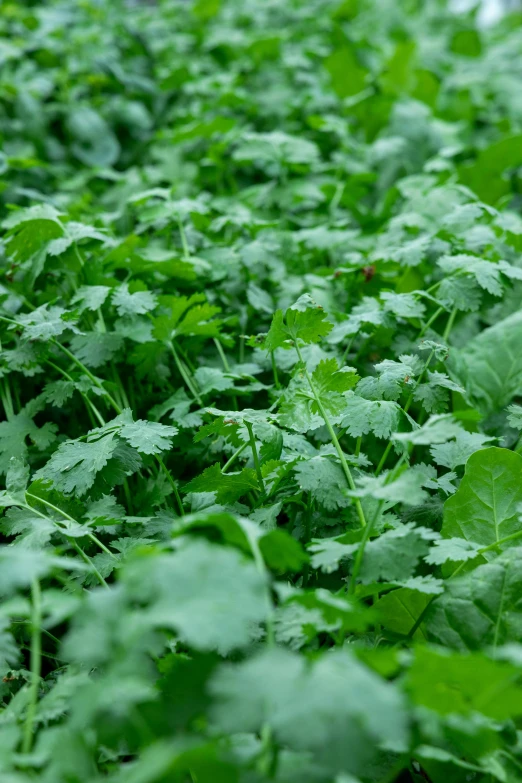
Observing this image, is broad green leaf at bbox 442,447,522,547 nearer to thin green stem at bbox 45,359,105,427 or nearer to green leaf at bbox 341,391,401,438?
green leaf at bbox 341,391,401,438

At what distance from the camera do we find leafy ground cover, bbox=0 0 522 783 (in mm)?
704

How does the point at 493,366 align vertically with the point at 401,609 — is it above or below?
above

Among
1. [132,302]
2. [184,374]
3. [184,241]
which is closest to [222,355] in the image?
[184,374]

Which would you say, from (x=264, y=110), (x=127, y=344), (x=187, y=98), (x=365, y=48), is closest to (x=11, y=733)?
(x=127, y=344)

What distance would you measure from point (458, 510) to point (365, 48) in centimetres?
278

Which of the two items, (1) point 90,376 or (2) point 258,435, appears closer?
(2) point 258,435

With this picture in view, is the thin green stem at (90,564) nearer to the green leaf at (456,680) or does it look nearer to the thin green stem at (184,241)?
the green leaf at (456,680)

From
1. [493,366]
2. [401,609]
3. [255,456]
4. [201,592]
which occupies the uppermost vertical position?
[201,592]

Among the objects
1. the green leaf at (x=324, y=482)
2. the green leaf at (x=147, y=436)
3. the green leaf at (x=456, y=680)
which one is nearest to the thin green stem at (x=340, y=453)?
the green leaf at (x=324, y=482)

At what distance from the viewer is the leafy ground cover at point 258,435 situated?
70 cm

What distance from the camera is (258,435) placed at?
1147mm

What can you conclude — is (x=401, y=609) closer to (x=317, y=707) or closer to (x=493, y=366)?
(x=317, y=707)

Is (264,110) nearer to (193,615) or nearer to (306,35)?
(306,35)

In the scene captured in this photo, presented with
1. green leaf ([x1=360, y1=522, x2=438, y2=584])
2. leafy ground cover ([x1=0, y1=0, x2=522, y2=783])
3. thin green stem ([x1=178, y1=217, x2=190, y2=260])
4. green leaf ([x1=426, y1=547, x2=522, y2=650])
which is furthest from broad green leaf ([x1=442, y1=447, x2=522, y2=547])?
thin green stem ([x1=178, y1=217, x2=190, y2=260])
